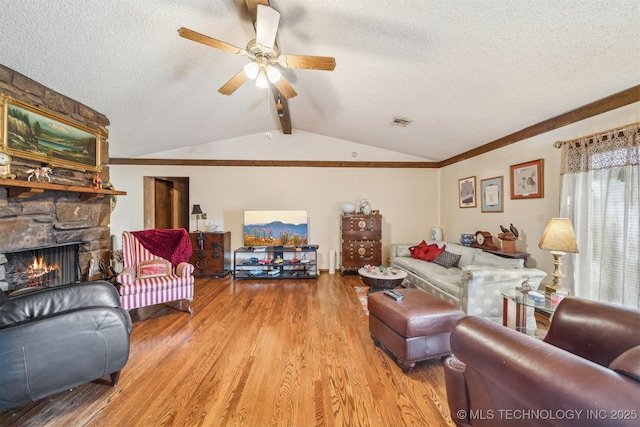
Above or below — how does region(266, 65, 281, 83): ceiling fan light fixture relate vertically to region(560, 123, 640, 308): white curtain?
above

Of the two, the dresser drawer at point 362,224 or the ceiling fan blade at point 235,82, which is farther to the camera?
the dresser drawer at point 362,224

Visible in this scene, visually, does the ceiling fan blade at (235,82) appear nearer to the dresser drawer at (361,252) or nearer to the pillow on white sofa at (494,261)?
the dresser drawer at (361,252)

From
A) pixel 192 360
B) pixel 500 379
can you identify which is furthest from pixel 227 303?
pixel 500 379

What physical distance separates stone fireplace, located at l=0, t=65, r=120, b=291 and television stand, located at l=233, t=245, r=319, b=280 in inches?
78.0

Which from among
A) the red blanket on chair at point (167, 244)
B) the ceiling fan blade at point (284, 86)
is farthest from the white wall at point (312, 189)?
the ceiling fan blade at point (284, 86)

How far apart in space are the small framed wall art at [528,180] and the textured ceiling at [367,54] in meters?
0.54

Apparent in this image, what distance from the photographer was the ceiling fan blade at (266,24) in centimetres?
166

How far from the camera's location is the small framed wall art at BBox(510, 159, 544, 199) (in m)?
2.98

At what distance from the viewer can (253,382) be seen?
1789mm

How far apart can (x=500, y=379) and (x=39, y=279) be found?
402cm

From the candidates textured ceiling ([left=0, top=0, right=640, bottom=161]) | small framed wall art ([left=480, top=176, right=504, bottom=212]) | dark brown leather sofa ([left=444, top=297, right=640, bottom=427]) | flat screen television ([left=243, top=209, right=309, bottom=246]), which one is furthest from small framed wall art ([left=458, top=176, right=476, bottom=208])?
dark brown leather sofa ([left=444, top=297, right=640, bottom=427])

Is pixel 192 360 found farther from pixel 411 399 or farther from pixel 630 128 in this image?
pixel 630 128

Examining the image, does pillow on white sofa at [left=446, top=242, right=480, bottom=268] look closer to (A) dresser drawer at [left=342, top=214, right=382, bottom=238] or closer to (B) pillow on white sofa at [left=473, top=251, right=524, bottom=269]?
(B) pillow on white sofa at [left=473, top=251, right=524, bottom=269]

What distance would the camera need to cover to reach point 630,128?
6.82ft
